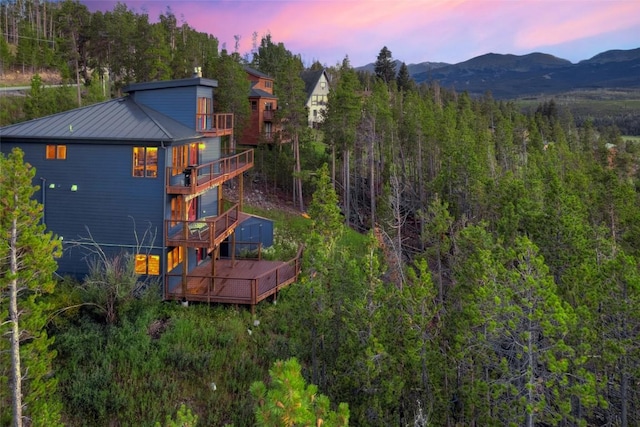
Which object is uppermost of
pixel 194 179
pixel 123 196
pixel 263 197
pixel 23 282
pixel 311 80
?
pixel 311 80

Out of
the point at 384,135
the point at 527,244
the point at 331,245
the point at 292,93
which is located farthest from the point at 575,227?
the point at 384,135

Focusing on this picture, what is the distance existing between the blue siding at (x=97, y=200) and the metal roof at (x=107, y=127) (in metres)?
0.47

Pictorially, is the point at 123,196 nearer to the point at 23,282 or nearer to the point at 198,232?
the point at 198,232

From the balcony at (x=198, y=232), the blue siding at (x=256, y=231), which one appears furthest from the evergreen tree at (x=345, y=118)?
the balcony at (x=198, y=232)

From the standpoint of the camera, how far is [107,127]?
731 inches

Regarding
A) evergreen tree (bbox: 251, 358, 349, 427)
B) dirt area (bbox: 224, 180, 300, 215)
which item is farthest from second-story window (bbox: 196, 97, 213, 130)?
evergreen tree (bbox: 251, 358, 349, 427)

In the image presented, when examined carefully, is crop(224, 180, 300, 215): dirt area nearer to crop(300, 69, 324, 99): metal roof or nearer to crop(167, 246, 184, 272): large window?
crop(167, 246, 184, 272): large window

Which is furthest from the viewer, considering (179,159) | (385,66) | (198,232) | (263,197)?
(385,66)

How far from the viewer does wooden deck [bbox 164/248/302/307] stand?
17734mm

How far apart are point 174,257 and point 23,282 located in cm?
861

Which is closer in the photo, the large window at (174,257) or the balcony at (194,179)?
the balcony at (194,179)

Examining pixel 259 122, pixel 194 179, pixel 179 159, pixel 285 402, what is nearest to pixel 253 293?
pixel 194 179

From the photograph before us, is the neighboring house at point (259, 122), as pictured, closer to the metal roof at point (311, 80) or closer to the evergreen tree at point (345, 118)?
the evergreen tree at point (345, 118)

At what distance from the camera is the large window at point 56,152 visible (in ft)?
59.8
